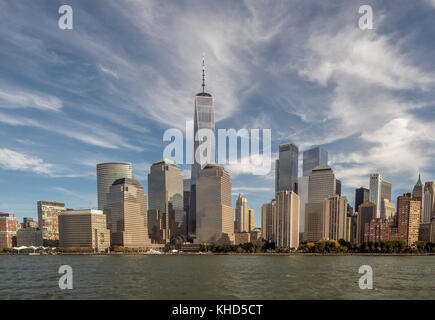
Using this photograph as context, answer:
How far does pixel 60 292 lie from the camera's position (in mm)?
46844
